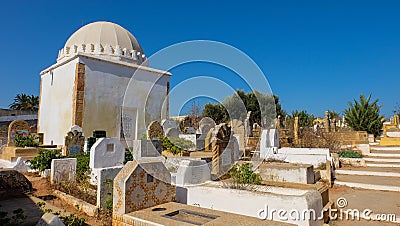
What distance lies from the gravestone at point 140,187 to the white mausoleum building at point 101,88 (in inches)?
462

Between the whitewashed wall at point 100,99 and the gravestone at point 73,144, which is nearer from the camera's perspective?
the gravestone at point 73,144

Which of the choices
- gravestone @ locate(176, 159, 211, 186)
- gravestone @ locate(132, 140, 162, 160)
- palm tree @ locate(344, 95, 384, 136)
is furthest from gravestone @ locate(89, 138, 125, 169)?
palm tree @ locate(344, 95, 384, 136)

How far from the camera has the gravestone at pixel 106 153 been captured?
792 centimetres

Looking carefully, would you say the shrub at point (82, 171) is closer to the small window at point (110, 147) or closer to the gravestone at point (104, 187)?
the small window at point (110, 147)

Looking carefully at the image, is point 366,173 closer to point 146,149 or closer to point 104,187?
point 146,149

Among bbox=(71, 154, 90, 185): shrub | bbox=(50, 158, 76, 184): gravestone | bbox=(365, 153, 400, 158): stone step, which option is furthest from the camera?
bbox=(365, 153, 400, 158): stone step

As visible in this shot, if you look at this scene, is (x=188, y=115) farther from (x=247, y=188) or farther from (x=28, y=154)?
(x=247, y=188)

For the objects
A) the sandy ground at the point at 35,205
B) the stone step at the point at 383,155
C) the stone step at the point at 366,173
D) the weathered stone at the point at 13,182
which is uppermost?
the stone step at the point at 383,155

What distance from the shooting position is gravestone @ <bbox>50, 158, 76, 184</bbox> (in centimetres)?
711

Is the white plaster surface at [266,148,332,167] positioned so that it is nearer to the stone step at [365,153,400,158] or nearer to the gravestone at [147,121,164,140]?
the stone step at [365,153,400,158]

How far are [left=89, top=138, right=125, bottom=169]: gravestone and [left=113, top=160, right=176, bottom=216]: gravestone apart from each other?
438 centimetres

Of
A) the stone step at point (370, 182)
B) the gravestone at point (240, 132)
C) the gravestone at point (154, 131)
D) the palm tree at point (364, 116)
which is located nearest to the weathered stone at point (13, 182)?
the gravestone at point (154, 131)

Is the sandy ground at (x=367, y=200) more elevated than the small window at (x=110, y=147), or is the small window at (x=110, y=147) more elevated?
the small window at (x=110, y=147)

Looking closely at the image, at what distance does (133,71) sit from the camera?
1736cm
